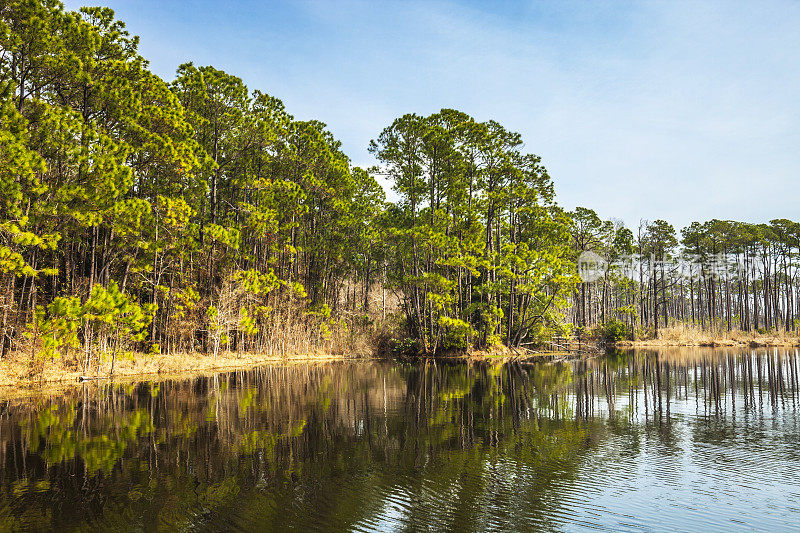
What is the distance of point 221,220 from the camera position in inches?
1256

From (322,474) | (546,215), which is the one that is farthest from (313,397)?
(546,215)

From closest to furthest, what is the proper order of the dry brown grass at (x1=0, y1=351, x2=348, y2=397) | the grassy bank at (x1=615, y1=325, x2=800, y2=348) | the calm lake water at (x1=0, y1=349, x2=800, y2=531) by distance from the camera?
1. the calm lake water at (x1=0, y1=349, x2=800, y2=531)
2. the dry brown grass at (x1=0, y1=351, x2=348, y2=397)
3. the grassy bank at (x1=615, y1=325, x2=800, y2=348)

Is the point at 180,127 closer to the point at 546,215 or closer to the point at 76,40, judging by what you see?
the point at 76,40

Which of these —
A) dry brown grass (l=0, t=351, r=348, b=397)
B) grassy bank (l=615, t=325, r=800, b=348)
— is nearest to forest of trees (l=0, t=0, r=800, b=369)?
dry brown grass (l=0, t=351, r=348, b=397)

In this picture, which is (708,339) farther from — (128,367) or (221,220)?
(128,367)

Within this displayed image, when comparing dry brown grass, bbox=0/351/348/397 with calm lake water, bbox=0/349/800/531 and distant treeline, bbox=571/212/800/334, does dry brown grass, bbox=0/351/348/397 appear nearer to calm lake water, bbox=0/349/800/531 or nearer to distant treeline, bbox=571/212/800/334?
calm lake water, bbox=0/349/800/531

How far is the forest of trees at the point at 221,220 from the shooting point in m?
17.3

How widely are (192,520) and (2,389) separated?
1411 centimetres

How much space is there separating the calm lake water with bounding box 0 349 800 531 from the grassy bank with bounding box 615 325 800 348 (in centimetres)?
3490

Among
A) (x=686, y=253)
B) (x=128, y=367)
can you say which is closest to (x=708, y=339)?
(x=686, y=253)

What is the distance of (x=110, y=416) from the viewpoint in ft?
39.9

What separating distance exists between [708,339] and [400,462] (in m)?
50.7

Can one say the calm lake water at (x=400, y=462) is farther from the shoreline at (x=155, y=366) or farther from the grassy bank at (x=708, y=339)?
the grassy bank at (x=708, y=339)

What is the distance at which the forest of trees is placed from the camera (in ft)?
56.9
